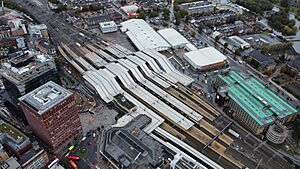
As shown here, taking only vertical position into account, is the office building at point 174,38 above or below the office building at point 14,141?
below

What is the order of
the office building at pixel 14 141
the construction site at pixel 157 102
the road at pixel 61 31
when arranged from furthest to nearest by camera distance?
1. the road at pixel 61 31
2. the construction site at pixel 157 102
3. the office building at pixel 14 141

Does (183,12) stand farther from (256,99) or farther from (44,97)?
(44,97)

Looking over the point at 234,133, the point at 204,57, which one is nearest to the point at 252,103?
the point at 234,133

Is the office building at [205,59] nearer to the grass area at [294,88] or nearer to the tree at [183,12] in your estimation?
the grass area at [294,88]

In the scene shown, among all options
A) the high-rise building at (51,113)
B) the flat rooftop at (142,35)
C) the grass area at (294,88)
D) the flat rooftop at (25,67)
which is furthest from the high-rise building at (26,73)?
the grass area at (294,88)

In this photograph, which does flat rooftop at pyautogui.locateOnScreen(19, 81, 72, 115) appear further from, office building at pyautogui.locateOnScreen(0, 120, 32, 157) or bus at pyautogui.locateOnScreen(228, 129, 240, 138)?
bus at pyautogui.locateOnScreen(228, 129, 240, 138)

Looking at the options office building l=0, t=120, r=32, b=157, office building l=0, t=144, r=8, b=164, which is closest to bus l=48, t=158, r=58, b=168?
office building l=0, t=120, r=32, b=157
